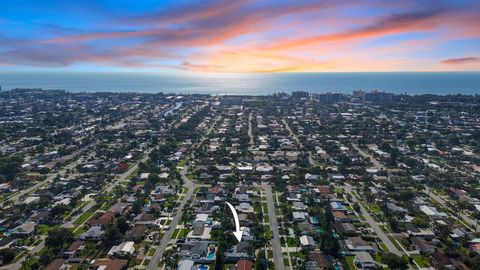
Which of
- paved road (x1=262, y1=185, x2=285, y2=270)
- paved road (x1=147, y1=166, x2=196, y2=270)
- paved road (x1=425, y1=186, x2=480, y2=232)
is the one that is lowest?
paved road (x1=425, y1=186, x2=480, y2=232)

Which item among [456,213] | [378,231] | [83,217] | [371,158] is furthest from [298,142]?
[83,217]

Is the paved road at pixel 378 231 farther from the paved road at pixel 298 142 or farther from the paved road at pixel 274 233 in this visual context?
the paved road at pixel 298 142

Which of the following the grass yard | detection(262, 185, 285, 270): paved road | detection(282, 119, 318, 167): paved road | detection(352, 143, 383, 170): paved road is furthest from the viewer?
detection(282, 119, 318, 167): paved road

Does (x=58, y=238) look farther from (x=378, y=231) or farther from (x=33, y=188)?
(x=378, y=231)

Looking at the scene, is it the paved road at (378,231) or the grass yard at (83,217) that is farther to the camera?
the grass yard at (83,217)

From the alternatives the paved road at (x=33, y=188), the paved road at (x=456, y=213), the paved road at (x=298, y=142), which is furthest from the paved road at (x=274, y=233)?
the paved road at (x=33, y=188)

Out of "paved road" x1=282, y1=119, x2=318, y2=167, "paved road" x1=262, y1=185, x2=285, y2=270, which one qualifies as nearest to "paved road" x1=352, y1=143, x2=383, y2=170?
"paved road" x1=282, y1=119, x2=318, y2=167

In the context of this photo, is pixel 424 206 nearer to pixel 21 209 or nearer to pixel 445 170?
pixel 445 170

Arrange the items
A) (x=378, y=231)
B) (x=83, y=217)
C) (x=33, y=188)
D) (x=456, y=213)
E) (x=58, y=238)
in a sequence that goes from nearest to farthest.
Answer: (x=58, y=238), (x=378, y=231), (x=83, y=217), (x=456, y=213), (x=33, y=188)

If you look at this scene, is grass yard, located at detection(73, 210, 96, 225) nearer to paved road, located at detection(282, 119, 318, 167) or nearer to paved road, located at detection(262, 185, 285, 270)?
paved road, located at detection(262, 185, 285, 270)
